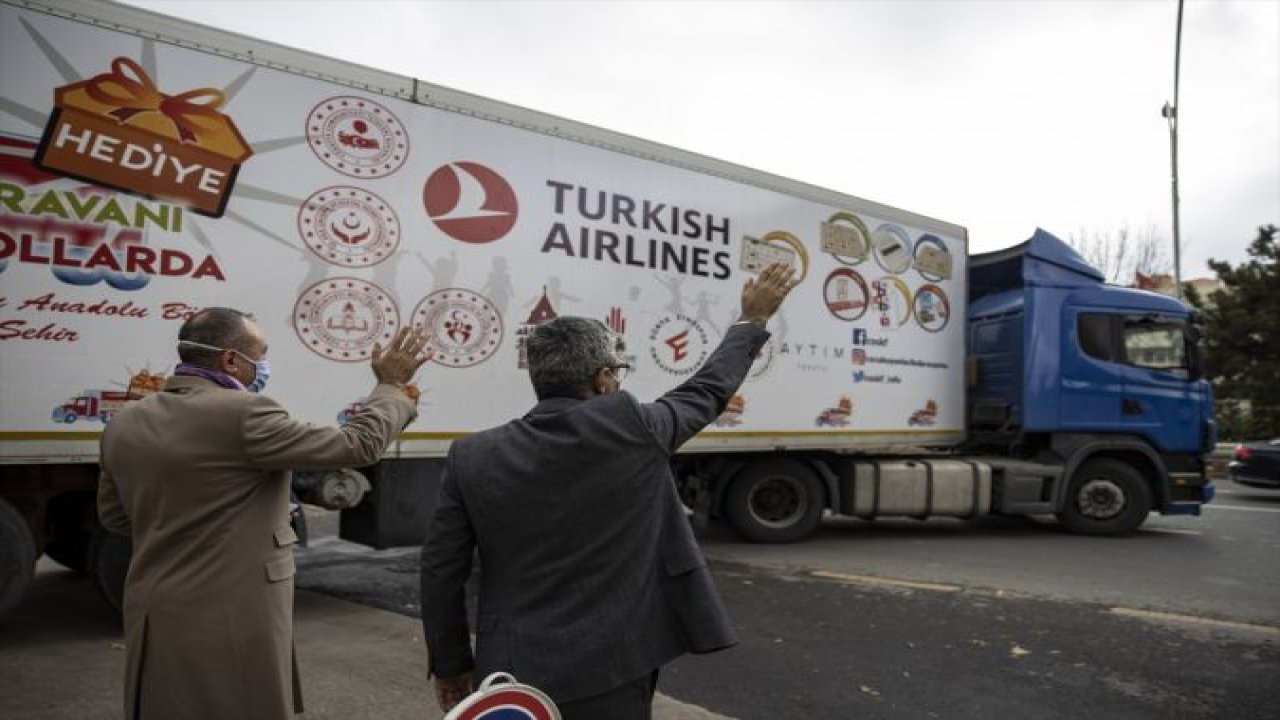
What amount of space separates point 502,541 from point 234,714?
0.93 m

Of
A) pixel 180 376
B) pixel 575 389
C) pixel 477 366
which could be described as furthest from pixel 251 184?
pixel 575 389

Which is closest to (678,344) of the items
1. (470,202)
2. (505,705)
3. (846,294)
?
(470,202)

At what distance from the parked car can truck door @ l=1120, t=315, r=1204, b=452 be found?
5.29 m

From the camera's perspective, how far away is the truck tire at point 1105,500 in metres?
9.52

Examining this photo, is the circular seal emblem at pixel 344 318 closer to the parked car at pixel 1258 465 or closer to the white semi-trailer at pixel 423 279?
the white semi-trailer at pixel 423 279

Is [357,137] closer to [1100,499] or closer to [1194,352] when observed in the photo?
Answer: [1100,499]

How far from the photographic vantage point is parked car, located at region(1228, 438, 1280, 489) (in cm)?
1326

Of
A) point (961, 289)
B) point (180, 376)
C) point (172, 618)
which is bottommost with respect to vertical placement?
point (172, 618)

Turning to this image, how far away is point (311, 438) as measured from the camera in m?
2.24

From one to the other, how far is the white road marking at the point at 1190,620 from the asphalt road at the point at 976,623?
0.7 inches

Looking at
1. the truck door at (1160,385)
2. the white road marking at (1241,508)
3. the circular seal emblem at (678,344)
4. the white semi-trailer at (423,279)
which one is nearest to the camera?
the white semi-trailer at (423,279)

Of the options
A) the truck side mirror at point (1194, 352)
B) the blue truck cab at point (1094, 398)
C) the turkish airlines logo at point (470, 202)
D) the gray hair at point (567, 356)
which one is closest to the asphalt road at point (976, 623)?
the blue truck cab at point (1094, 398)

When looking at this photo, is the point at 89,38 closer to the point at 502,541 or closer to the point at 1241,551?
the point at 502,541

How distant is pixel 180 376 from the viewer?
7.47ft
